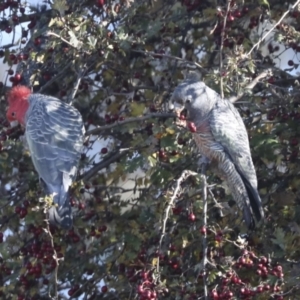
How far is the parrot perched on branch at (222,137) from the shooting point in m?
3.85

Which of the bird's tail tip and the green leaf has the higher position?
the green leaf

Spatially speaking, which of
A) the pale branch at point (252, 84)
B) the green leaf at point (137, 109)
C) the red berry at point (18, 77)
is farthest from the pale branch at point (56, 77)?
the pale branch at point (252, 84)

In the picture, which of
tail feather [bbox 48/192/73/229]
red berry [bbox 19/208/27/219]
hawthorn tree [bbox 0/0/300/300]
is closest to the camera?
hawthorn tree [bbox 0/0/300/300]

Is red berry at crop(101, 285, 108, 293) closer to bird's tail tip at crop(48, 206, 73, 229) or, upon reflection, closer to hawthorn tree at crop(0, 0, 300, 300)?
hawthorn tree at crop(0, 0, 300, 300)

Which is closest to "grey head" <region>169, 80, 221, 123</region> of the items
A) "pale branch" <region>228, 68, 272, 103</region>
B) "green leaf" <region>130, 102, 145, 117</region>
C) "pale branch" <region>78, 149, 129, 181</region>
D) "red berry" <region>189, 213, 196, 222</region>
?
"pale branch" <region>228, 68, 272, 103</region>

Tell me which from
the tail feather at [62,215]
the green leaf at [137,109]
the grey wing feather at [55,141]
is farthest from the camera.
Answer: the green leaf at [137,109]

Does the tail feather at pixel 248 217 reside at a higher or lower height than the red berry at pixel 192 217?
higher

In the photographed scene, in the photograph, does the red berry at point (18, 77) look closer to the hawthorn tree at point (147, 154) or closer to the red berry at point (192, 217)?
the hawthorn tree at point (147, 154)

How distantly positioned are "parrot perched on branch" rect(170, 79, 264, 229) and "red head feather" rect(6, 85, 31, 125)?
2.67ft

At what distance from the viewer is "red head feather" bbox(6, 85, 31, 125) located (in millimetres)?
4309

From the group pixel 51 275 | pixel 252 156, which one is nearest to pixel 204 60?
pixel 252 156

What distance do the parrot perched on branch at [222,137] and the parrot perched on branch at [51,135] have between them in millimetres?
582

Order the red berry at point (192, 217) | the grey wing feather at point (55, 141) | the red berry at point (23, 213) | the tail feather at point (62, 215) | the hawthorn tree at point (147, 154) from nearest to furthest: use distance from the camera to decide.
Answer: the red berry at point (192, 217), the hawthorn tree at point (147, 154), the tail feather at point (62, 215), the red berry at point (23, 213), the grey wing feather at point (55, 141)

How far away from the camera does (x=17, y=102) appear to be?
4.34 metres
